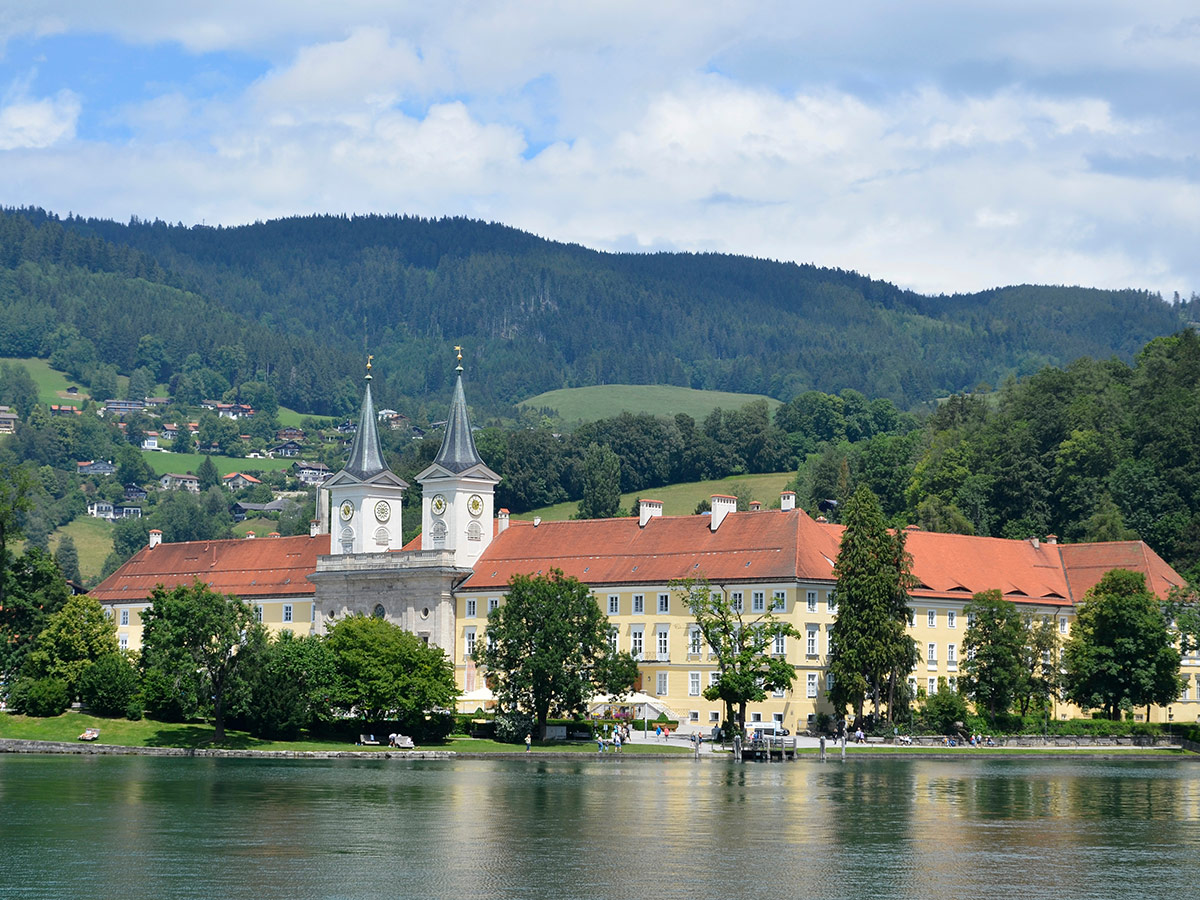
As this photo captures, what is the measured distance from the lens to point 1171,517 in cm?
13838

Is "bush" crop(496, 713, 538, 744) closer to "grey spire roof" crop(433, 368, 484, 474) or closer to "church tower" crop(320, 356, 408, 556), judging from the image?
"grey spire roof" crop(433, 368, 484, 474)

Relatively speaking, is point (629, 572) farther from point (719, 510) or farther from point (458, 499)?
point (458, 499)

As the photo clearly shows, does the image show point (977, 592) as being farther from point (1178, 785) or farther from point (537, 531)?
point (1178, 785)

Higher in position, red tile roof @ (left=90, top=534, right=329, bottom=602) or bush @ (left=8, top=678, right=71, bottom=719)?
red tile roof @ (left=90, top=534, right=329, bottom=602)

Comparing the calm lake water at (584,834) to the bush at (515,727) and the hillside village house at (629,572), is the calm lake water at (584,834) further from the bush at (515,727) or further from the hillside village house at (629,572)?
the hillside village house at (629,572)

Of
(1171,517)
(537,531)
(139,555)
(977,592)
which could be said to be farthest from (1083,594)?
(139,555)

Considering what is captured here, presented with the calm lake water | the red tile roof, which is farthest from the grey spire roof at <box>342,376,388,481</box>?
the calm lake water

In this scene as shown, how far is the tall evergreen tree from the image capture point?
3826 inches

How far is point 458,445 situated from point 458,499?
469 cm

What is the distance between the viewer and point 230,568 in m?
143

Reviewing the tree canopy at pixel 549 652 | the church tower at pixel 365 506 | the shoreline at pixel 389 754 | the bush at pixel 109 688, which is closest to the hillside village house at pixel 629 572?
the church tower at pixel 365 506

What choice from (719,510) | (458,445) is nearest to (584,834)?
(719,510)

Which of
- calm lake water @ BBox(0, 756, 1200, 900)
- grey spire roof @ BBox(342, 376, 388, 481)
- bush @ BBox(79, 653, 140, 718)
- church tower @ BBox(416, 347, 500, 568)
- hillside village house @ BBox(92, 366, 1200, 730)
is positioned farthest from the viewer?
grey spire roof @ BBox(342, 376, 388, 481)

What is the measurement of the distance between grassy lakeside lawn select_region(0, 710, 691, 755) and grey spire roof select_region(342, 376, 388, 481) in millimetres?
41442
